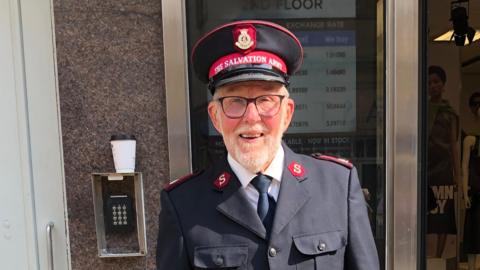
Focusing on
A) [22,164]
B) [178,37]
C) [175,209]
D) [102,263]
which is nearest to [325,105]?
[178,37]

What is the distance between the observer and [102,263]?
245 centimetres

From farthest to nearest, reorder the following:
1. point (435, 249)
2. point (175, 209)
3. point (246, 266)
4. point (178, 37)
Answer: point (435, 249), point (178, 37), point (175, 209), point (246, 266)

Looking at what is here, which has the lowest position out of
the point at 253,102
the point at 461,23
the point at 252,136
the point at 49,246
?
the point at 49,246

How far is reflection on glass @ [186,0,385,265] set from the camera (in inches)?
100

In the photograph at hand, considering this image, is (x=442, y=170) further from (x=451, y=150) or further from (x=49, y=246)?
(x=49, y=246)

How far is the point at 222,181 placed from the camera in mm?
1505

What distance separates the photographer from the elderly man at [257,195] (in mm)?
1371

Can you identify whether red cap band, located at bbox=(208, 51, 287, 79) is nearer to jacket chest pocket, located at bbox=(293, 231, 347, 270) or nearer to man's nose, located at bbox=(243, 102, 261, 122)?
man's nose, located at bbox=(243, 102, 261, 122)

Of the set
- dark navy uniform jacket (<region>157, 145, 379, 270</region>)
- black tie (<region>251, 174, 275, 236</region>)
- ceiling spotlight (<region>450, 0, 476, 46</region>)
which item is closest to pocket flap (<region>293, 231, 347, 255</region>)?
dark navy uniform jacket (<region>157, 145, 379, 270</region>)

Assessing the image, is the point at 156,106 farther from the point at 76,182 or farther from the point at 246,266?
the point at 246,266

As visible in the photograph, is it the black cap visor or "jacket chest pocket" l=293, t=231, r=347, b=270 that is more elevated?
the black cap visor

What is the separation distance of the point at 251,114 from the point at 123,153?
117 centimetres

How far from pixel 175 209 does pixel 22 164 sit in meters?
1.45

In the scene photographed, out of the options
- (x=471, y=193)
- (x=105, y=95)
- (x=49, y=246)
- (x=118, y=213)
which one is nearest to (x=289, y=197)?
(x=118, y=213)
